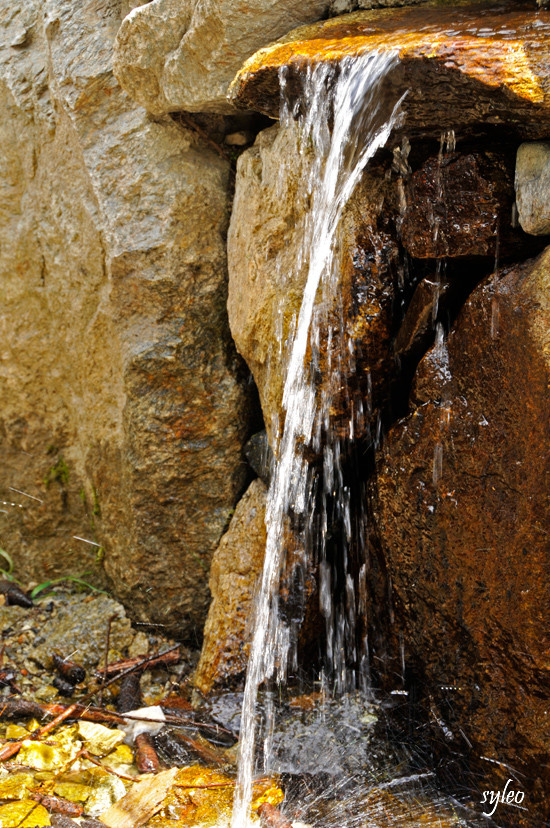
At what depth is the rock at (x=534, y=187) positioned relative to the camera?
6.38ft

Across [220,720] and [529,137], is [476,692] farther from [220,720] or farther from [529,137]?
[529,137]

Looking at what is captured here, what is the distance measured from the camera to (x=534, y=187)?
1.97 m

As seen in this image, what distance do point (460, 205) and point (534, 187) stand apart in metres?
0.23

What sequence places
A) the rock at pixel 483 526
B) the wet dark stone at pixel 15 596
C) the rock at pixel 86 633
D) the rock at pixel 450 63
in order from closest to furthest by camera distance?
the rock at pixel 450 63, the rock at pixel 483 526, the rock at pixel 86 633, the wet dark stone at pixel 15 596

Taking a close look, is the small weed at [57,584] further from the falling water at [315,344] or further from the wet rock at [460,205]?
the wet rock at [460,205]

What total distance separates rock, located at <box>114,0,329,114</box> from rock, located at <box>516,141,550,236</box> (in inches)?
37.7

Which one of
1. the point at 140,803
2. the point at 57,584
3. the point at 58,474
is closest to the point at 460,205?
the point at 140,803

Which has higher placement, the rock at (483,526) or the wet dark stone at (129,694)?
the rock at (483,526)

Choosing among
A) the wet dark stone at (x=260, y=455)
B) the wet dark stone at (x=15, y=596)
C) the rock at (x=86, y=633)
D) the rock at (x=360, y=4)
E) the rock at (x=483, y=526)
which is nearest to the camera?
the rock at (x=483, y=526)

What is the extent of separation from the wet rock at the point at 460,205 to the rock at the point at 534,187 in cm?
7

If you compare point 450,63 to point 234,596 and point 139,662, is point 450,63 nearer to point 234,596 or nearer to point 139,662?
point 234,596

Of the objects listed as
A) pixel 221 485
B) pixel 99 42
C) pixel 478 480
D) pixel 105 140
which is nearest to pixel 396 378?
pixel 478 480

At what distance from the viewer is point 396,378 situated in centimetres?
247

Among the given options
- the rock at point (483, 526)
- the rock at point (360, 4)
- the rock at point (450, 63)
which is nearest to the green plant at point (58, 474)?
the rock at point (483, 526)
